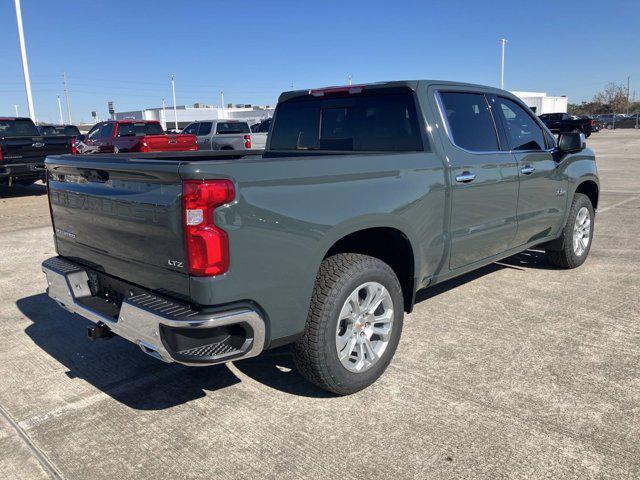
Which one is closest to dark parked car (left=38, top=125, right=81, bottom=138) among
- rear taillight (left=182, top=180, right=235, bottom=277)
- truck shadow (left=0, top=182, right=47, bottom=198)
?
truck shadow (left=0, top=182, right=47, bottom=198)

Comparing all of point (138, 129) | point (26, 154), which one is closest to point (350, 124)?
point (26, 154)

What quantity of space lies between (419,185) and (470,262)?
3.42 ft

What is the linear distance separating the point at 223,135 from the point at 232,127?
855 mm

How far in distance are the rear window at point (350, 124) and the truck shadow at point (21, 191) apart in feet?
36.6

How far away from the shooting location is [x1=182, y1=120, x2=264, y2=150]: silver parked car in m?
19.8

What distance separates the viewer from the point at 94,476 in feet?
8.68

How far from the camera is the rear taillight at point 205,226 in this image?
2.53 metres

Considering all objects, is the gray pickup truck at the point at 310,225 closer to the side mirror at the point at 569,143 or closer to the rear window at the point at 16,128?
the side mirror at the point at 569,143

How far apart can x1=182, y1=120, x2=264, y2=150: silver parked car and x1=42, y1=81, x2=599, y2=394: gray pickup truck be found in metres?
15.1

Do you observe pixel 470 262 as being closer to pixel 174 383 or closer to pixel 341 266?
pixel 341 266

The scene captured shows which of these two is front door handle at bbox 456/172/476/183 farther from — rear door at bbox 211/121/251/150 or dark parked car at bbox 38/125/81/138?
dark parked car at bbox 38/125/81/138

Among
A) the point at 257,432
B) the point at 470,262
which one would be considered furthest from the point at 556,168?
the point at 257,432

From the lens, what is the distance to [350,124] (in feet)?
14.2

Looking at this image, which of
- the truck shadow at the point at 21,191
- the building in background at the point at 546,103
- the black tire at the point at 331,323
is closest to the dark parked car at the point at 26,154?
the truck shadow at the point at 21,191
